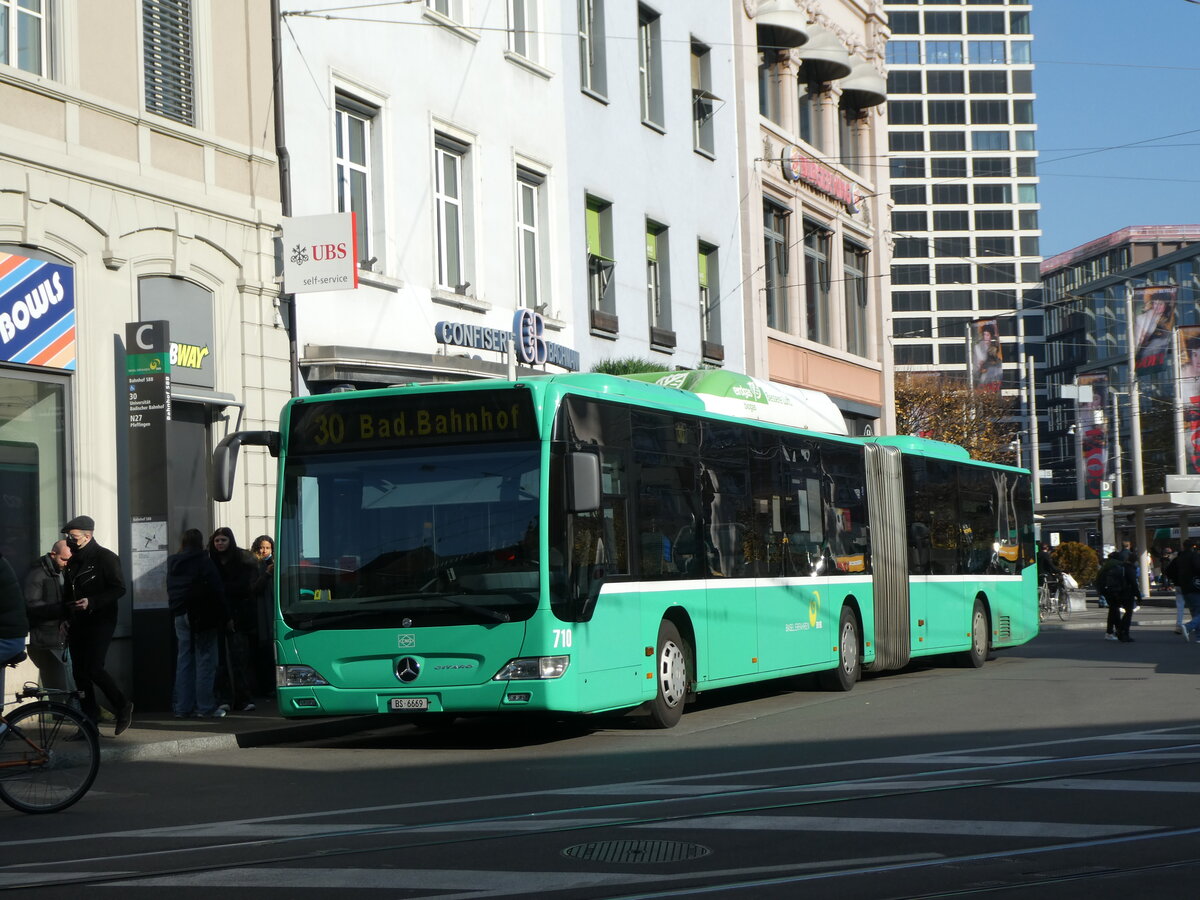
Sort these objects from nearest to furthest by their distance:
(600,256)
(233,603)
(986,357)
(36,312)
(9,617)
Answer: (9,617) < (36,312) < (233,603) < (600,256) < (986,357)

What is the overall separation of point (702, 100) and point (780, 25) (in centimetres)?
306

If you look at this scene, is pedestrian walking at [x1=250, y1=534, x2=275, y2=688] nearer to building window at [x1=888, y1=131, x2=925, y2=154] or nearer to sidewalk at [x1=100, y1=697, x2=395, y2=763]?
sidewalk at [x1=100, y1=697, x2=395, y2=763]

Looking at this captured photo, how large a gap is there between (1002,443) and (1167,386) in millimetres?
42556

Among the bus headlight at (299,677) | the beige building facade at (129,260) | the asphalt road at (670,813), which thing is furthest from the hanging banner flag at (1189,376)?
the bus headlight at (299,677)

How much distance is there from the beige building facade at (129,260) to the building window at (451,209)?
388 cm

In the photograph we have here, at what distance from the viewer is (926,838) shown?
8.21 m

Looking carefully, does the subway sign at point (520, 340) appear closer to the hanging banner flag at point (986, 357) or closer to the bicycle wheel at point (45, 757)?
the bicycle wheel at point (45, 757)

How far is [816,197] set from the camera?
36.8 metres

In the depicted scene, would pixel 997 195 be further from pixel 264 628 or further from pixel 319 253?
pixel 264 628

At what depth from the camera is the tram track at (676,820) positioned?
25.0ft

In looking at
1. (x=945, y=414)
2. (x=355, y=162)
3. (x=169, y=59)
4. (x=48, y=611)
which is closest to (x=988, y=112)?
(x=945, y=414)

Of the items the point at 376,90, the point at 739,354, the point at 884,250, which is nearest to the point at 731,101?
the point at 739,354

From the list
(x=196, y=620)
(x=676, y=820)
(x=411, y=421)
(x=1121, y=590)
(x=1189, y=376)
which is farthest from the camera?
(x=1189, y=376)

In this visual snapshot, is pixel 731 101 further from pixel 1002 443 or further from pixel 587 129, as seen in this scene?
pixel 1002 443
